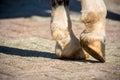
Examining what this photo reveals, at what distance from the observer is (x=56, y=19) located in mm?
3598

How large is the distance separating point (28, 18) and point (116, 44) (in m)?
2.33

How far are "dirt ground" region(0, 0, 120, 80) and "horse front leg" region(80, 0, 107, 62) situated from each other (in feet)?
0.42

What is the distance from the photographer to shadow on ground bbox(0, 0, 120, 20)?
21.9 ft

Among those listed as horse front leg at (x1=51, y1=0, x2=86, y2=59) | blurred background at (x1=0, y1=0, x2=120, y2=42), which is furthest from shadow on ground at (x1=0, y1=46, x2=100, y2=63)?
blurred background at (x1=0, y1=0, x2=120, y2=42)

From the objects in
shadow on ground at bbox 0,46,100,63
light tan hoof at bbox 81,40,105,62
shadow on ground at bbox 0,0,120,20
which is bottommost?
shadow on ground at bbox 0,0,120,20

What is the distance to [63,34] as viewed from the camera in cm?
357

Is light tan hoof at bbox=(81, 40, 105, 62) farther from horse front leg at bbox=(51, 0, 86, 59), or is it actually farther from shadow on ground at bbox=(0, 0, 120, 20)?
shadow on ground at bbox=(0, 0, 120, 20)

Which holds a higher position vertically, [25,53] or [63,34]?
[63,34]

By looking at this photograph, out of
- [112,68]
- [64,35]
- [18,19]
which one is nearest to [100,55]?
[112,68]

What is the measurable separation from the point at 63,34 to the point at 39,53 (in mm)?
465

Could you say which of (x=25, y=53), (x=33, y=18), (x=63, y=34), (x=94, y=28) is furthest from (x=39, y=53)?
(x=33, y=18)

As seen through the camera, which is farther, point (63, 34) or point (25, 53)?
point (25, 53)

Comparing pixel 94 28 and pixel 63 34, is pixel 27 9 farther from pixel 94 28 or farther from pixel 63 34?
pixel 94 28

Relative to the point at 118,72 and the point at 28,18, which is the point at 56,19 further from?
the point at 28,18
